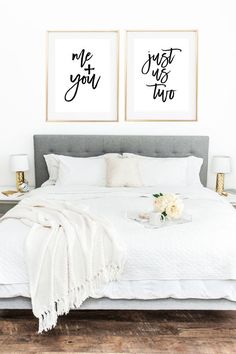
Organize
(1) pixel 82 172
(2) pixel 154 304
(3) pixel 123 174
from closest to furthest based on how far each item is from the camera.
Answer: (2) pixel 154 304 → (3) pixel 123 174 → (1) pixel 82 172

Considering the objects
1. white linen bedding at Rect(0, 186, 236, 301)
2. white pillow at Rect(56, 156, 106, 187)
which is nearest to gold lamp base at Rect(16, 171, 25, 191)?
white pillow at Rect(56, 156, 106, 187)

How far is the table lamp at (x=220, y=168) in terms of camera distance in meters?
4.93

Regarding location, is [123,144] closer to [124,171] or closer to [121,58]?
[124,171]

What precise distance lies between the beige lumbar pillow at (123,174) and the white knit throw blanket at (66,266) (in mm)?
1551

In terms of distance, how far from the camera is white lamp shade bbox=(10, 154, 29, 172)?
4957 mm

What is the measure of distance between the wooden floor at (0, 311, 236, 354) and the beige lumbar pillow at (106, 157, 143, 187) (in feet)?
5.26

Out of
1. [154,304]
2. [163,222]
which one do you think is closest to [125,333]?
[154,304]

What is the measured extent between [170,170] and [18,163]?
1.62 m

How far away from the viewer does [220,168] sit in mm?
4938

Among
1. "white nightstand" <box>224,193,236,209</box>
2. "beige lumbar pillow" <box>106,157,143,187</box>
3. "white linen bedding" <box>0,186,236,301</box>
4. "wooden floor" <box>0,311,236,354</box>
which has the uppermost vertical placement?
"beige lumbar pillow" <box>106,157,143,187</box>

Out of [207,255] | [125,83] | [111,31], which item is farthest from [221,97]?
[207,255]

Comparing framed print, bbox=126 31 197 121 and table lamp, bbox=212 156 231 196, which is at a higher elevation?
framed print, bbox=126 31 197 121

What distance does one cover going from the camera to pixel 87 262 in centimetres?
286

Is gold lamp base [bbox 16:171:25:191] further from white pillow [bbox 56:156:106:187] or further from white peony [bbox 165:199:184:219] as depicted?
white peony [bbox 165:199:184:219]
